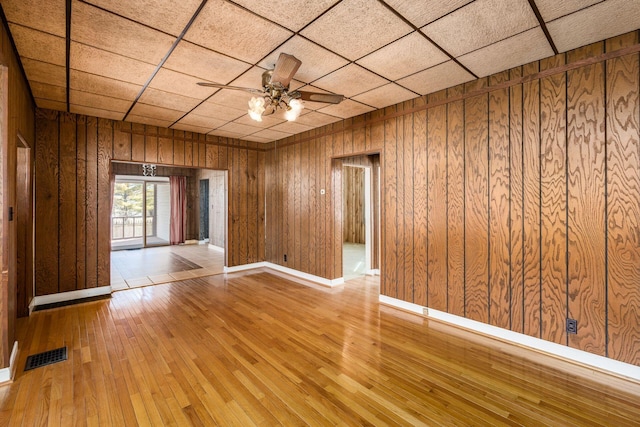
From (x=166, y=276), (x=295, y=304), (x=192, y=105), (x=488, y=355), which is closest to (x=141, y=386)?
(x=295, y=304)

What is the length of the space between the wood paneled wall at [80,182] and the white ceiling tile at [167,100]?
1291mm

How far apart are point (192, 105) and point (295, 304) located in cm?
307

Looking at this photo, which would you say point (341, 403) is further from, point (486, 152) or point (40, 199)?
point (40, 199)

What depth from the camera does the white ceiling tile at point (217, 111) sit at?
3.94m

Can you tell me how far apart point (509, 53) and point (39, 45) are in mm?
4023

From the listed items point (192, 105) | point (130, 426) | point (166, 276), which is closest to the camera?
point (130, 426)

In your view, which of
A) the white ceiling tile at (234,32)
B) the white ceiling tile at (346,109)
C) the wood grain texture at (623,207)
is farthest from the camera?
the white ceiling tile at (346,109)

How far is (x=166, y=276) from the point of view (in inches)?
219

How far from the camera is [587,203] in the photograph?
251 centimetres

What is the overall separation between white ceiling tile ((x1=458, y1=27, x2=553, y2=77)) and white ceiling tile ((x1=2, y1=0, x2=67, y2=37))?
10.4 feet

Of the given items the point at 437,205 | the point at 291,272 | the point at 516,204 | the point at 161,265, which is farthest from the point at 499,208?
the point at 161,265

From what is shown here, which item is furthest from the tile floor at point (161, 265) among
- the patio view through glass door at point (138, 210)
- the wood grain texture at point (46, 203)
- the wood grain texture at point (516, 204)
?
the wood grain texture at point (516, 204)

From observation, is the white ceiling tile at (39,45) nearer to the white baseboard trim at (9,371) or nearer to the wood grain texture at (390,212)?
the white baseboard trim at (9,371)

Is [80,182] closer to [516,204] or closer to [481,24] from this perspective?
[481,24]
